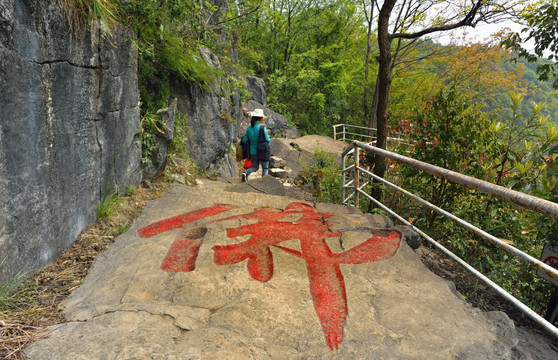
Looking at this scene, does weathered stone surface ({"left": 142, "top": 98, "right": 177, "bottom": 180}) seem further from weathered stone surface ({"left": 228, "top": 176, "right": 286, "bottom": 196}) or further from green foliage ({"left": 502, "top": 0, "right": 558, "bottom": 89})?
green foliage ({"left": 502, "top": 0, "right": 558, "bottom": 89})

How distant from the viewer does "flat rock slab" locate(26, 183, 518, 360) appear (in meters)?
1.74

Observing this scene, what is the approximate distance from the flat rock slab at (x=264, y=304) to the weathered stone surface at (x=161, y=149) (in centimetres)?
184

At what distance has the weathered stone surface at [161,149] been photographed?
16.5 feet

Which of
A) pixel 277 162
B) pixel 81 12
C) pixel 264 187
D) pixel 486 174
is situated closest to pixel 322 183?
pixel 264 187

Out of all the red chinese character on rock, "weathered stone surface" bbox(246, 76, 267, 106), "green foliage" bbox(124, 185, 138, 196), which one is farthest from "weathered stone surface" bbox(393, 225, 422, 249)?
"weathered stone surface" bbox(246, 76, 267, 106)

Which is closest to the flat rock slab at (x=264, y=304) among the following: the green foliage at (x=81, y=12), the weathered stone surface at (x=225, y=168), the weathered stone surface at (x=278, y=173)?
the green foliage at (x=81, y=12)

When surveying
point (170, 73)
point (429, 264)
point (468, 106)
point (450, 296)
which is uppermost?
point (170, 73)

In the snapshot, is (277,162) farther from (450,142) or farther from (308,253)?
(308,253)

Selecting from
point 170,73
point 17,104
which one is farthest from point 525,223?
point 170,73

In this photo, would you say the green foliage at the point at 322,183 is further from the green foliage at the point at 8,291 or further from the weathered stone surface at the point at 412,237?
the green foliage at the point at 8,291

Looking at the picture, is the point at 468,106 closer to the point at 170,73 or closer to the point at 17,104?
the point at 17,104

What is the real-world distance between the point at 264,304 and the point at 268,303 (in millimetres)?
28

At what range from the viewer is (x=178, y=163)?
6.15 m

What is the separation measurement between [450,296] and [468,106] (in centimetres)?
260
